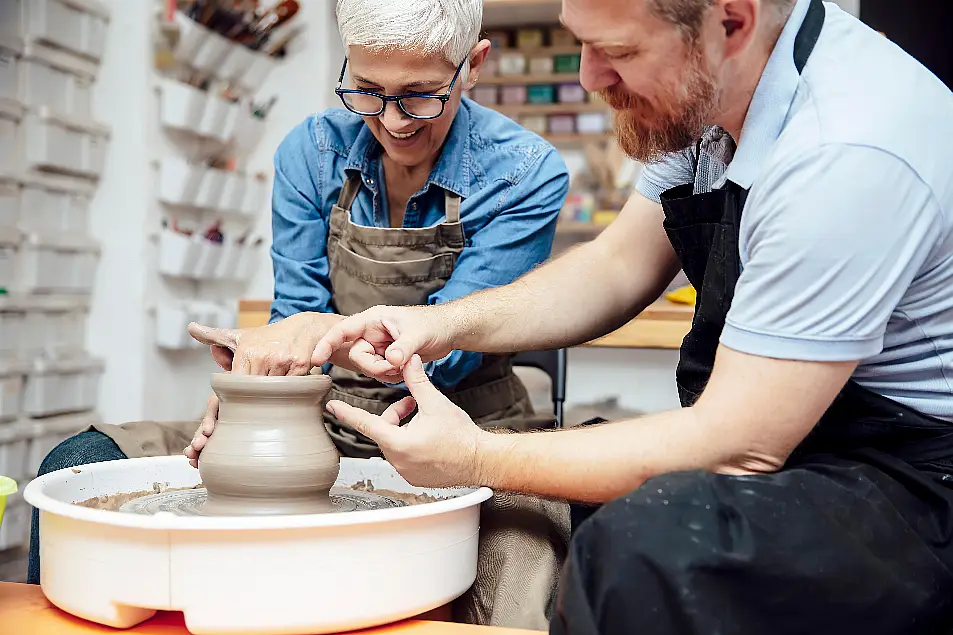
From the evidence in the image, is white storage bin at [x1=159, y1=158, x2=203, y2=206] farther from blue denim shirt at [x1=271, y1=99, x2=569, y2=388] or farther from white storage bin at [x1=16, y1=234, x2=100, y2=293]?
blue denim shirt at [x1=271, y1=99, x2=569, y2=388]

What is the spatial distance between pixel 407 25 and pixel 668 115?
545mm

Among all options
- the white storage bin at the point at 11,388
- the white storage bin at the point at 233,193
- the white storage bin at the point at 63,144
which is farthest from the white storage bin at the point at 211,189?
the white storage bin at the point at 11,388

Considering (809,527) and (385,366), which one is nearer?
(809,527)

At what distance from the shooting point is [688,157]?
4.70 feet

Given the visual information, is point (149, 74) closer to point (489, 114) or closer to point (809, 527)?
point (489, 114)

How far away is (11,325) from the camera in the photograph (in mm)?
2682

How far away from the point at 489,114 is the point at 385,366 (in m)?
0.75

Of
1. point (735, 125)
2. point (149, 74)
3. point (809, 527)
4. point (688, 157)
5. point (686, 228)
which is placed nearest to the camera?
point (809, 527)

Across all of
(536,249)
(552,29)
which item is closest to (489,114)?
(536,249)

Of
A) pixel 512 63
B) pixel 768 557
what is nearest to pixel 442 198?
pixel 768 557

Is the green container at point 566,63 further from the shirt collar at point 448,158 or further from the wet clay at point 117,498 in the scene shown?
the wet clay at point 117,498

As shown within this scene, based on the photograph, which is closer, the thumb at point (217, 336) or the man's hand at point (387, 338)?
the man's hand at point (387, 338)

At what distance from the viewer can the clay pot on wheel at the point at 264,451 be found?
1194 mm

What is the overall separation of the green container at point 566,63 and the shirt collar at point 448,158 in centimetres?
221
